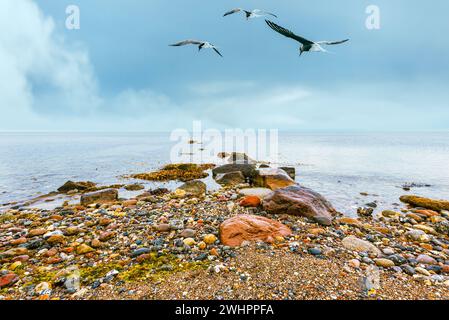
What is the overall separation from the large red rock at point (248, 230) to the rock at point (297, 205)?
4.33 ft

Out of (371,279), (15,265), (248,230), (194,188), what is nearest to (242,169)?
(194,188)

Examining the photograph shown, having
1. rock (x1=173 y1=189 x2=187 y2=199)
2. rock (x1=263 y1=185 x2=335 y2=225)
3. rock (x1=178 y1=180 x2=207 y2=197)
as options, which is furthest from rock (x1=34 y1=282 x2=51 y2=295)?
rock (x1=178 y1=180 x2=207 y2=197)

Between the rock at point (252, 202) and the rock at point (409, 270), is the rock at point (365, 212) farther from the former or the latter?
the rock at point (409, 270)

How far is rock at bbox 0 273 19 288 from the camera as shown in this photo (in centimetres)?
384

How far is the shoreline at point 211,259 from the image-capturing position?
11.6 feet

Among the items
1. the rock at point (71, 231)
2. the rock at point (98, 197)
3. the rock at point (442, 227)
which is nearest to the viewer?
the rock at point (71, 231)

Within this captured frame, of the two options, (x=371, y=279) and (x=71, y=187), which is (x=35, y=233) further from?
(x=71, y=187)

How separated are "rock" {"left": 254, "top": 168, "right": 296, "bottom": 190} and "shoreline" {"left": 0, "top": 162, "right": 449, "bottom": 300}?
15.7 ft

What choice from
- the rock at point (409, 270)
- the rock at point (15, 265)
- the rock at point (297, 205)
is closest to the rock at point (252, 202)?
the rock at point (297, 205)

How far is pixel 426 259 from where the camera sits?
185 inches

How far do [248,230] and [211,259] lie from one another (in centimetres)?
119

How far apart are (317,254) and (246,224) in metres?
1.60
